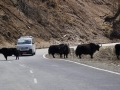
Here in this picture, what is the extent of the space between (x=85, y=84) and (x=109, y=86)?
1.15 metres

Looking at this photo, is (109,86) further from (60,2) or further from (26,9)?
(60,2)

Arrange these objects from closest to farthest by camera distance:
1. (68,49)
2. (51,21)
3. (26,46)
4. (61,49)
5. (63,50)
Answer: (63,50)
(61,49)
(68,49)
(26,46)
(51,21)

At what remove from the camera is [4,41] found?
64750 mm

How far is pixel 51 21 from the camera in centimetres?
7475

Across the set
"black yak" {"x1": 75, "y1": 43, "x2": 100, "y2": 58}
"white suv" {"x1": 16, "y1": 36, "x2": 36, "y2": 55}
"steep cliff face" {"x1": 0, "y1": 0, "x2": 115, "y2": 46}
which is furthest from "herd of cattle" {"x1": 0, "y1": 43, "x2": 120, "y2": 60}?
"steep cliff face" {"x1": 0, "y1": 0, "x2": 115, "y2": 46}

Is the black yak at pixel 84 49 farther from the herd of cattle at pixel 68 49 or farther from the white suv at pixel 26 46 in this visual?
the white suv at pixel 26 46

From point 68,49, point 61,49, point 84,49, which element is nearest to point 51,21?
point 84,49

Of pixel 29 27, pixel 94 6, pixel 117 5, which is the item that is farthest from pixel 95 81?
pixel 117 5

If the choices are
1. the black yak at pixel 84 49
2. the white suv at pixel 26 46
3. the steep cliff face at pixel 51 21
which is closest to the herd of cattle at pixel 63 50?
the black yak at pixel 84 49

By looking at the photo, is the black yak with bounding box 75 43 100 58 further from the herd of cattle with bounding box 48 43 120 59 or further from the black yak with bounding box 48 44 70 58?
the black yak with bounding box 48 44 70 58

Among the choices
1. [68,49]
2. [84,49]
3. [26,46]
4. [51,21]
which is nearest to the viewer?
[68,49]

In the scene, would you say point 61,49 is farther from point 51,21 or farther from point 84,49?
point 51,21

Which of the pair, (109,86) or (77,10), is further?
(77,10)

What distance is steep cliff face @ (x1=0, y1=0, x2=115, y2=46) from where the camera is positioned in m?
68.8
